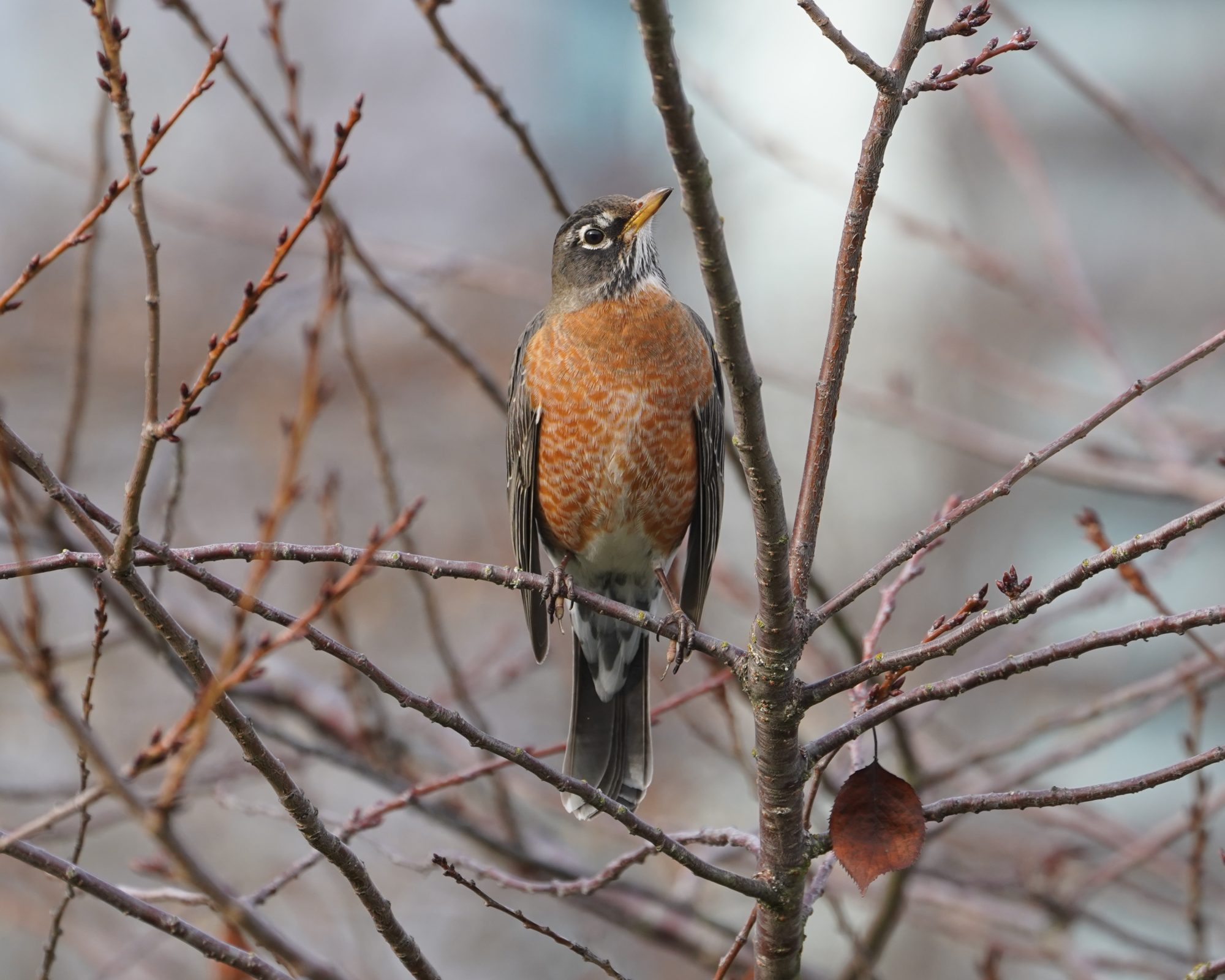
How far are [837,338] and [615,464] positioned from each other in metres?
1.81

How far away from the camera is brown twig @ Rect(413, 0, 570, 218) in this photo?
10.3 ft

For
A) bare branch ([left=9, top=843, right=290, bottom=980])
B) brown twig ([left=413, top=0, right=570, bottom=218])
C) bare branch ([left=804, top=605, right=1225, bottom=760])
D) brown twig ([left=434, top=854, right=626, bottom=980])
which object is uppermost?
brown twig ([left=413, top=0, right=570, bottom=218])

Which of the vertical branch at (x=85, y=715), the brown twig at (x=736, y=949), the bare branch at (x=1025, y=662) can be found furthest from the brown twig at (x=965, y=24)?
the vertical branch at (x=85, y=715)

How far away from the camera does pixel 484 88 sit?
327 centimetres

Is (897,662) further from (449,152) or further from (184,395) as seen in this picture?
(449,152)

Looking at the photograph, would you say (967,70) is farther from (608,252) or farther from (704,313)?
(704,313)

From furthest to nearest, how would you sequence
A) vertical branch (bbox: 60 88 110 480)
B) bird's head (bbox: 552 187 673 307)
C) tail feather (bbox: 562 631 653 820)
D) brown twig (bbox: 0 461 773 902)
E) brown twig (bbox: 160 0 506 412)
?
bird's head (bbox: 552 187 673 307) → tail feather (bbox: 562 631 653 820) → vertical branch (bbox: 60 88 110 480) → brown twig (bbox: 160 0 506 412) → brown twig (bbox: 0 461 773 902)

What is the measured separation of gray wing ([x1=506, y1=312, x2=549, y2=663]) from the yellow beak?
0.67 meters

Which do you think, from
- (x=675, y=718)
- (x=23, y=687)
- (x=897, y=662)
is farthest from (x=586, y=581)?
(x=23, y=687)

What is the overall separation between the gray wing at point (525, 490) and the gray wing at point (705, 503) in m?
0.54

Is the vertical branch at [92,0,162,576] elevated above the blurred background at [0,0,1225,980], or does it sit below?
below

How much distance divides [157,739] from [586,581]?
2731 mm

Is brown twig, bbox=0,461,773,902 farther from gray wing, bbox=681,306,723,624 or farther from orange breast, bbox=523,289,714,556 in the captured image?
gray wing, bbox=681,306,723,624

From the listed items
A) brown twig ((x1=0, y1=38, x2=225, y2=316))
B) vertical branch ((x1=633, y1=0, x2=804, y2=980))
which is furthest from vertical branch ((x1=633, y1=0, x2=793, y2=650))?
brown twig ((x1=0, y1=38, x2=225, y2=316))
